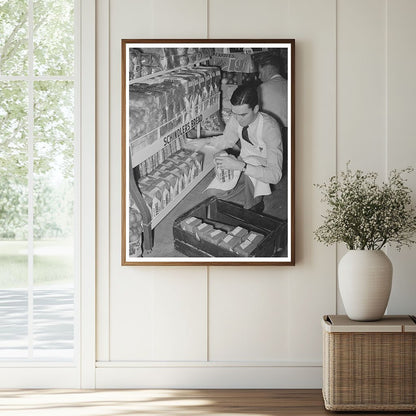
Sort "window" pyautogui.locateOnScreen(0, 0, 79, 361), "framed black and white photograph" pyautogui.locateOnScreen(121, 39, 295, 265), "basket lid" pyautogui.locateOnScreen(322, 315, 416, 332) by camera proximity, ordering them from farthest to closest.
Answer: "window" pyautogui.locateOnScreen(0, 0, 79, 361), "framed black and white photograph" pyautogui.locateOnScreen(121, 39, 295, 265), "basket lid" pyautogui.locateOnScreen(322, 315, 416, 332)

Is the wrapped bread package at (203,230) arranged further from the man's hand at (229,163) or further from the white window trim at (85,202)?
the white window trim at (85,202)

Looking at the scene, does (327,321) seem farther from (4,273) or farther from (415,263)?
(4,273)

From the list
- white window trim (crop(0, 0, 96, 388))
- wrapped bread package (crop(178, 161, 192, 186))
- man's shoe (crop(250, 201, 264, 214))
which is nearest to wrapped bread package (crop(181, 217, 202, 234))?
wrapped bread package (crop(178, 161, 192, 186))

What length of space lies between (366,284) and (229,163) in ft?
3.52

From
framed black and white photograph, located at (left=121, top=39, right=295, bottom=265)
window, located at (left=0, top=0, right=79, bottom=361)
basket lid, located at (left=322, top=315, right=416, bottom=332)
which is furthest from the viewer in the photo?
window, located at (left=0, top=0, right=79, bottom=361)

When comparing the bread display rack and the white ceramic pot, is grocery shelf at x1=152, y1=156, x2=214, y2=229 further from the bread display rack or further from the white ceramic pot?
the white ceramic pot

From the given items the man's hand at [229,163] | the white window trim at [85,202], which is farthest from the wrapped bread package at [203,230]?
the white window trim at [85,202]

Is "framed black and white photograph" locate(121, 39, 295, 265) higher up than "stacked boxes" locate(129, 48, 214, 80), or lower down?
lower down

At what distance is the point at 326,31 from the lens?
11.7ft

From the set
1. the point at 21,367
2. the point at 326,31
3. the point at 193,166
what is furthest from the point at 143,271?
the point at 326,31

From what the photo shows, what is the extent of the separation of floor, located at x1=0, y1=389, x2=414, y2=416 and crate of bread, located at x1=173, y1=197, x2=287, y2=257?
0.83 metres

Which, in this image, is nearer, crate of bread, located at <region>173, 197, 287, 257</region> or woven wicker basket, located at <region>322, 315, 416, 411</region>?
woven wicker basket, located at <region>322, 315, 416, 411</region>

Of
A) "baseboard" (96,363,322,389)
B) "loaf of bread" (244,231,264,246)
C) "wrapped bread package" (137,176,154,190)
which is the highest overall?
"wrapped bread package" (137,176,154,190)

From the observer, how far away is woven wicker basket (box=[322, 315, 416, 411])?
313 cm
